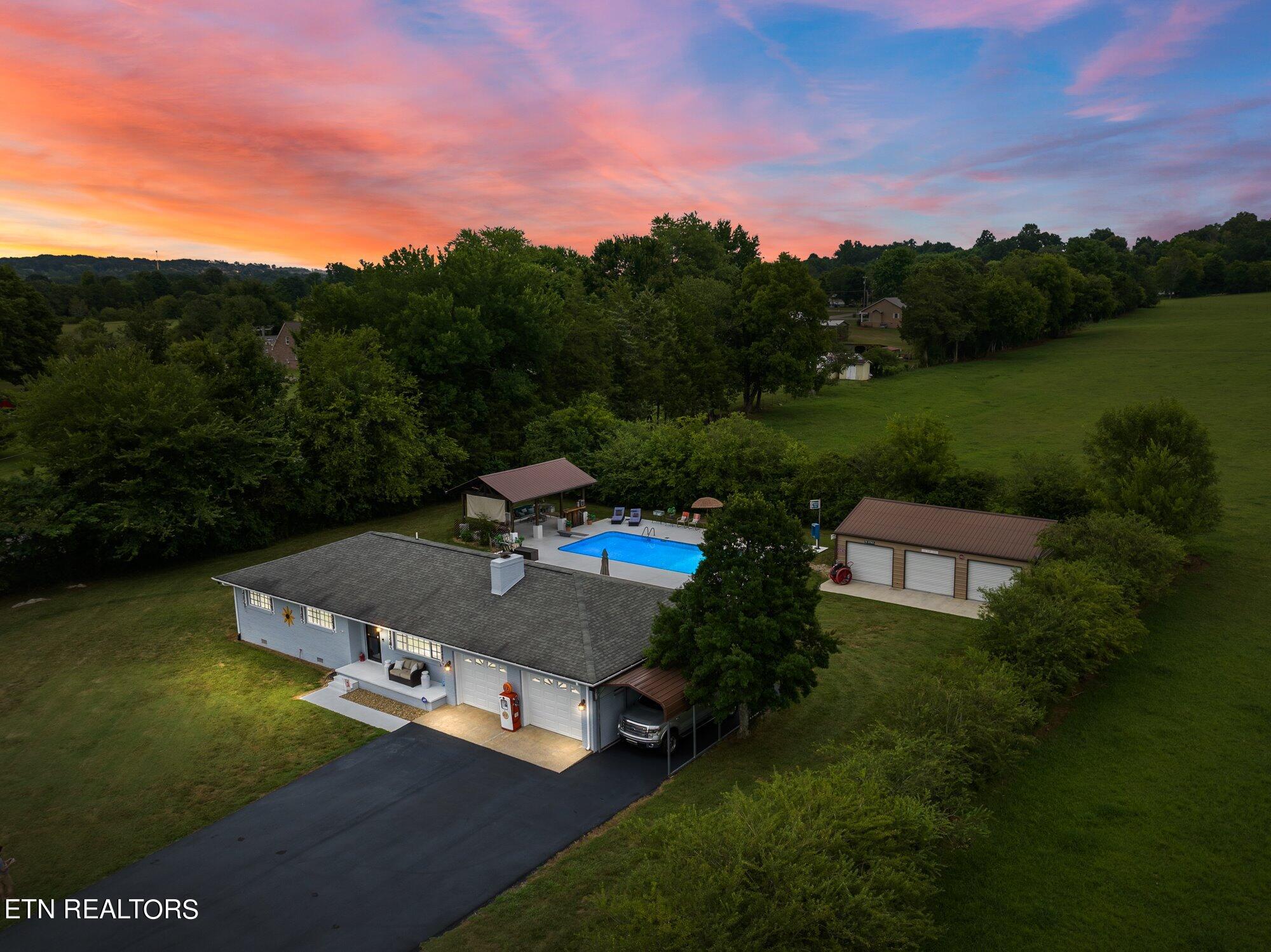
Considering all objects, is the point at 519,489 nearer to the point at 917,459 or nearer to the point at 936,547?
the point at 917,459

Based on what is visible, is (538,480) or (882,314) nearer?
(538,480)

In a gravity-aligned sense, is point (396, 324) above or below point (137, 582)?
above

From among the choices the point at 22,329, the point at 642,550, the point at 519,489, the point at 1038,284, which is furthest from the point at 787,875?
the point at 1038,284

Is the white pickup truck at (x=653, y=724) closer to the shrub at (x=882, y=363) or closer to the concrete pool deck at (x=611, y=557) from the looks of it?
the concrete pool deck at (x=611, y=557)

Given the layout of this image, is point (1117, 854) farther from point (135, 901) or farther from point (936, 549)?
point (135, 901)

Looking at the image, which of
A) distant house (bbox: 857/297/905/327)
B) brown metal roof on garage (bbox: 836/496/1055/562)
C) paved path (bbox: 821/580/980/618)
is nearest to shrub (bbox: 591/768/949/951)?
paved path (bbox: 821/580/980/618)

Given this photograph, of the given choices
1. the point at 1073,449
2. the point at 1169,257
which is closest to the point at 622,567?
the point at 1073,449

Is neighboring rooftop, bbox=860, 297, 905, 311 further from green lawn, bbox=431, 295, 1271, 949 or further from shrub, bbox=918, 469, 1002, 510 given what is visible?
shrub, bbox=918, 469, 1002, 510
